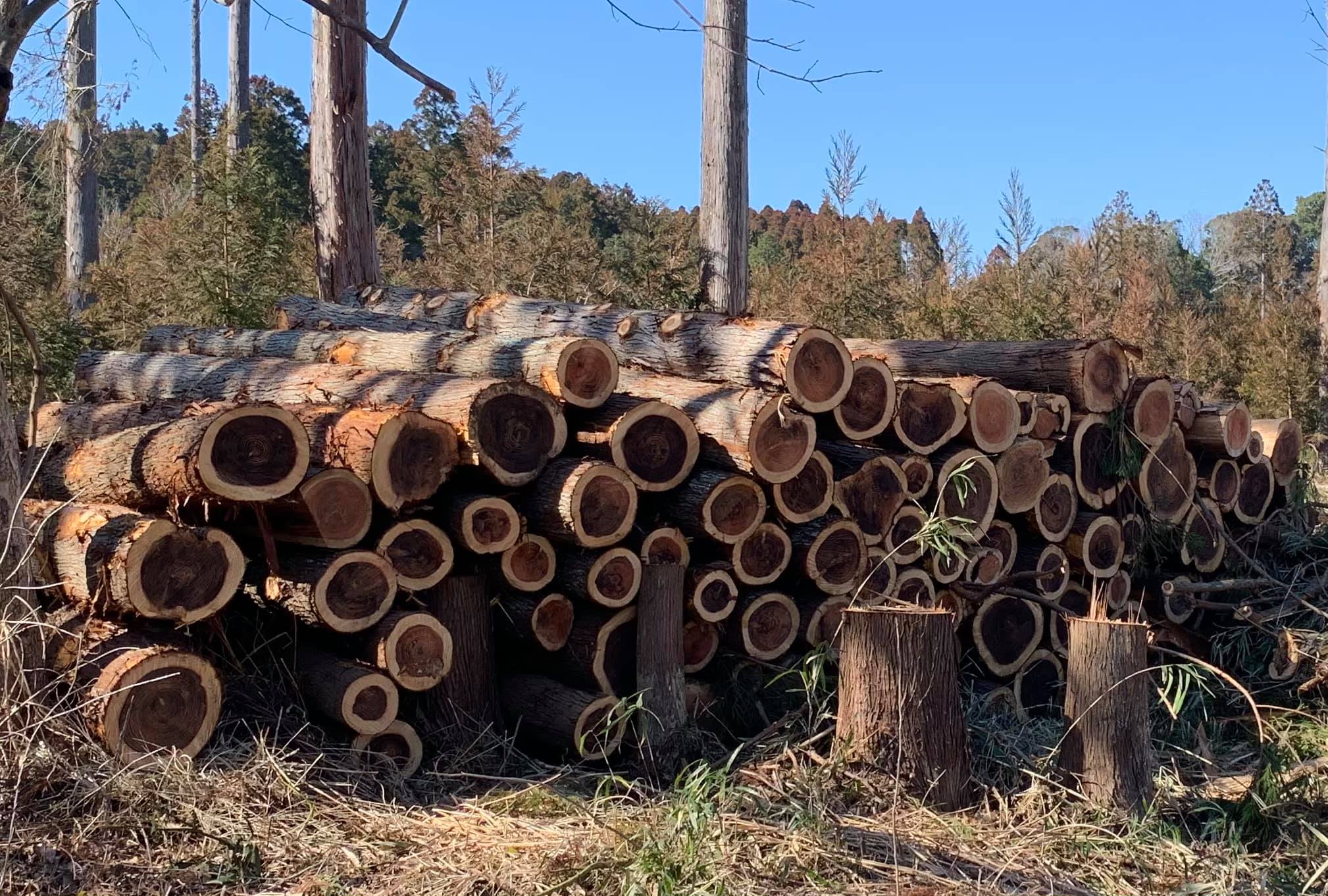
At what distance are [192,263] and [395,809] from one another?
858 cm

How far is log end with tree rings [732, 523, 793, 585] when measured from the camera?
4942 mm

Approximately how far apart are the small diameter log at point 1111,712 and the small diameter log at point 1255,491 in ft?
11.5

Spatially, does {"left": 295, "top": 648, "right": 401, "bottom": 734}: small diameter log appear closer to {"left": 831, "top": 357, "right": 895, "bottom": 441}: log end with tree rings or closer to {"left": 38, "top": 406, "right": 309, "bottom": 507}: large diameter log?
{"left": 38, "top": 406, "right": 309, "bottom": 507}: large diameter log

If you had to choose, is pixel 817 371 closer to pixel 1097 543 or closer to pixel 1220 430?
pixel 1097 543

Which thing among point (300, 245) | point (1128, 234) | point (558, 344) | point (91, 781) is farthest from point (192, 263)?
point (1128, 234)

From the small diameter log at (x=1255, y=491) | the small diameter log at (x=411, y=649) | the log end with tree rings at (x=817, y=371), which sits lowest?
the small diameter log at (x=411, y=649)

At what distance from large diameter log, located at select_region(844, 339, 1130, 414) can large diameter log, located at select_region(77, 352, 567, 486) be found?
7.36 ft

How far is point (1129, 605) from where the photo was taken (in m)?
6.10

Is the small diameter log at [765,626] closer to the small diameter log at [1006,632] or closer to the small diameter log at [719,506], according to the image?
the small diameter log at [719,506]

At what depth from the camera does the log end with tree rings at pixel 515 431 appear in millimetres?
4465

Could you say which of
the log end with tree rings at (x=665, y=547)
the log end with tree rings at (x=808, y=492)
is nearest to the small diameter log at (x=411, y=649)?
the log end with tree rings at (x=665, y=547)

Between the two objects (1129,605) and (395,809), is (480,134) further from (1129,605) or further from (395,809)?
(395,809)

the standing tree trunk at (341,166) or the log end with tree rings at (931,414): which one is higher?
the standing tree trunk at (341,166)

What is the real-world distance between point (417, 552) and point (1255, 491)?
16.9 ft
